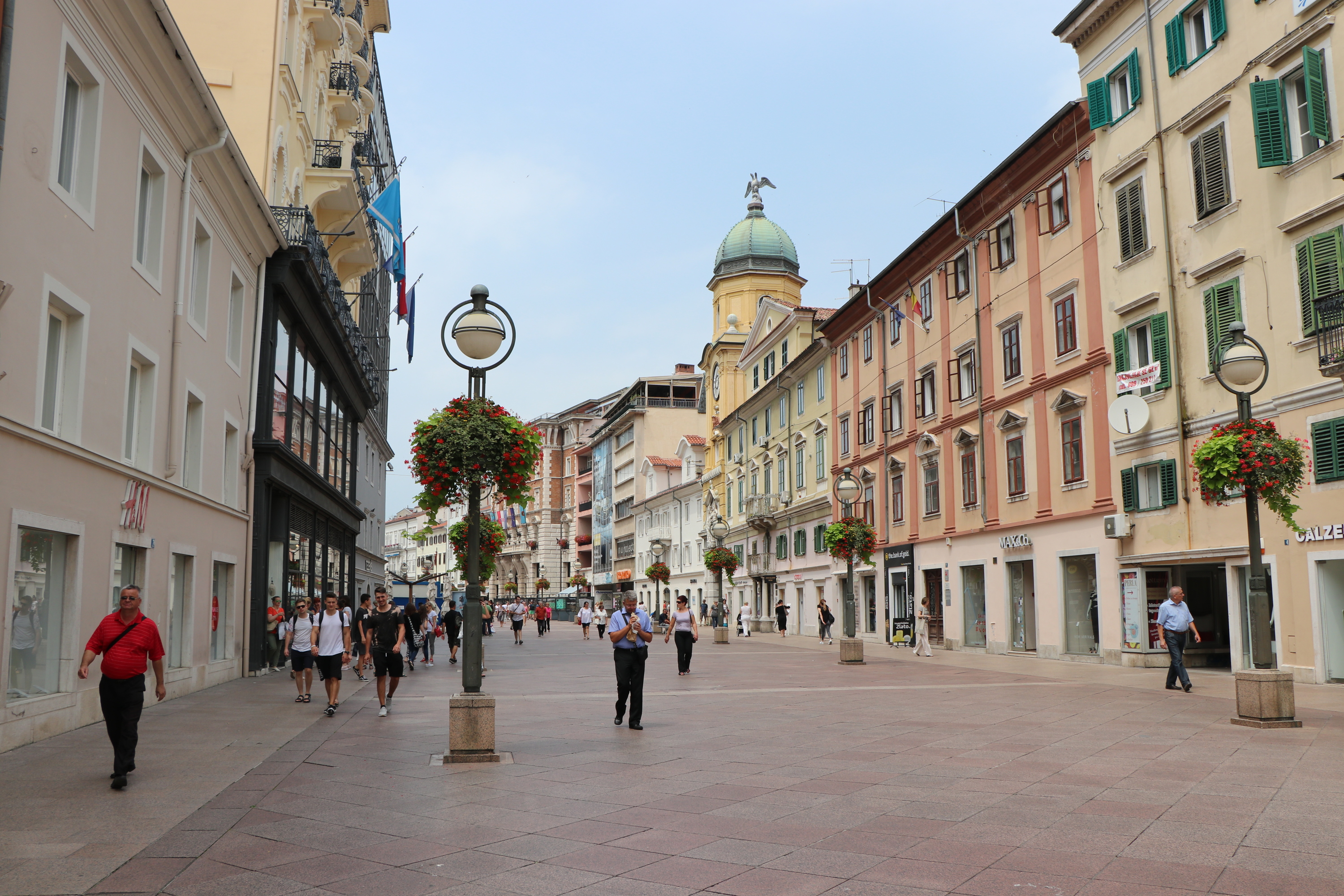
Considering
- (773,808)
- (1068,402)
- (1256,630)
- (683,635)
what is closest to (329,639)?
(683,635)

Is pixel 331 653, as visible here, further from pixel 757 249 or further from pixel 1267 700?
pixel 757 249

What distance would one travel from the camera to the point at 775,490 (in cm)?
5547

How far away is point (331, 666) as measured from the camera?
1598 cm

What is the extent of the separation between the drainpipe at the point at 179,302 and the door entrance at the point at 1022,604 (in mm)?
21717

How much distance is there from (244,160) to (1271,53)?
Answer: 741 inches

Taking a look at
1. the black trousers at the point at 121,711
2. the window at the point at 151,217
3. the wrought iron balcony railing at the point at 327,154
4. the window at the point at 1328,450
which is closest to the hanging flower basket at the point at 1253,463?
the window at the point at 1328,450

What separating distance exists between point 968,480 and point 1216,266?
42.3 ft

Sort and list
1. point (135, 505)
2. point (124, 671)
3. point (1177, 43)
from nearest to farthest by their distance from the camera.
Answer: point (124, 671) → point (135, 505) → point (1177, 43)

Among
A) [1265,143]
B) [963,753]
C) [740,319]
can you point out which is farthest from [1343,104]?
[740,319]

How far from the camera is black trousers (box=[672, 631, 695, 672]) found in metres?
23.6

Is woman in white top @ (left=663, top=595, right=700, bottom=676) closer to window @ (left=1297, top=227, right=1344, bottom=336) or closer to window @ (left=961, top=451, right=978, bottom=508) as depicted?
window @ (left=961, top=451, right=978, bottom=508)

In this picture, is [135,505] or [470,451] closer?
[470,451]

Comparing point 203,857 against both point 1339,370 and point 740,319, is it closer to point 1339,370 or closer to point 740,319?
point 1339,370

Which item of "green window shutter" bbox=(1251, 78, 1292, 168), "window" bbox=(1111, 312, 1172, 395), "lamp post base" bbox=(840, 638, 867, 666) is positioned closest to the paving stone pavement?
"window" bbox=(1111, 312, 1172, 395)
